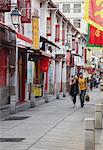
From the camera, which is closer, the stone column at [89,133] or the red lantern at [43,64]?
the stone column at [89,133]

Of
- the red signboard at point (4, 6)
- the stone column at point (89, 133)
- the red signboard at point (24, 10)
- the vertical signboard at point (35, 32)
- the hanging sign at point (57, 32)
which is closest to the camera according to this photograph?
the stone column at point (89, 133)

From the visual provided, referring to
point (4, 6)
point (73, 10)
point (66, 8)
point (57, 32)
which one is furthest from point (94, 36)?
point (66, 8)

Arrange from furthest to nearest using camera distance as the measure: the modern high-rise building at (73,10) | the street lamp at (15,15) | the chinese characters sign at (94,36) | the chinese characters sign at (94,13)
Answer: the modern high-rise building at (73,10)
the street lamp at (15,15)
the chinese characters sign at (94,36)
the chinese characters sign at (94,13)

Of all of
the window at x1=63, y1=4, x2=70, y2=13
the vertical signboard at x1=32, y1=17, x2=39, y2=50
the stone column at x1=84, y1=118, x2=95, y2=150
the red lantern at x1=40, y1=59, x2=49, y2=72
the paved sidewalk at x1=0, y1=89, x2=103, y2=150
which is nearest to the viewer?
the stone column at x1=84, y1=118, x2=95, y2=150

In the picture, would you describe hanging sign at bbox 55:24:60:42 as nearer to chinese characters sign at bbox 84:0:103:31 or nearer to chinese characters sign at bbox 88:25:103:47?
chinese characters sign at bbox 88:25:103:47

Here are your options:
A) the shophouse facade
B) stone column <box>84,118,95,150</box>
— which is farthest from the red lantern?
stone column <box>84,118,95,150</box>

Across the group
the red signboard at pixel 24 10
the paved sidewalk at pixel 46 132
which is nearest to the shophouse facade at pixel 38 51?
the red signboard at pixel 24 10

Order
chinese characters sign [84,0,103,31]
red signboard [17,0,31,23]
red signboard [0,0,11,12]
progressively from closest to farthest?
1. chinese characters sign [84,0,103,31]
2. red signboard [0,0,11,12]
3. red signboard [17,0,31,23]

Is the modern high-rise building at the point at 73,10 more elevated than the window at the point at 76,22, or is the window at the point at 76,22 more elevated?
the modern high-rise building at the point at 73,10

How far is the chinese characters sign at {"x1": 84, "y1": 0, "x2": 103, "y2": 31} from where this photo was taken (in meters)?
11.6

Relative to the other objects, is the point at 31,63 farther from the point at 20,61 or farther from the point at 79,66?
the point at 79,66

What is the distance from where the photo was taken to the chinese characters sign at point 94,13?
456 inches

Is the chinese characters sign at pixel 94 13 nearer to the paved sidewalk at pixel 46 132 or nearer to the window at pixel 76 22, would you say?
the paved sidewalk at pixel 46 132

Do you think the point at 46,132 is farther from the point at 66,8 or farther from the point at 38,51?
the point at 66,8
